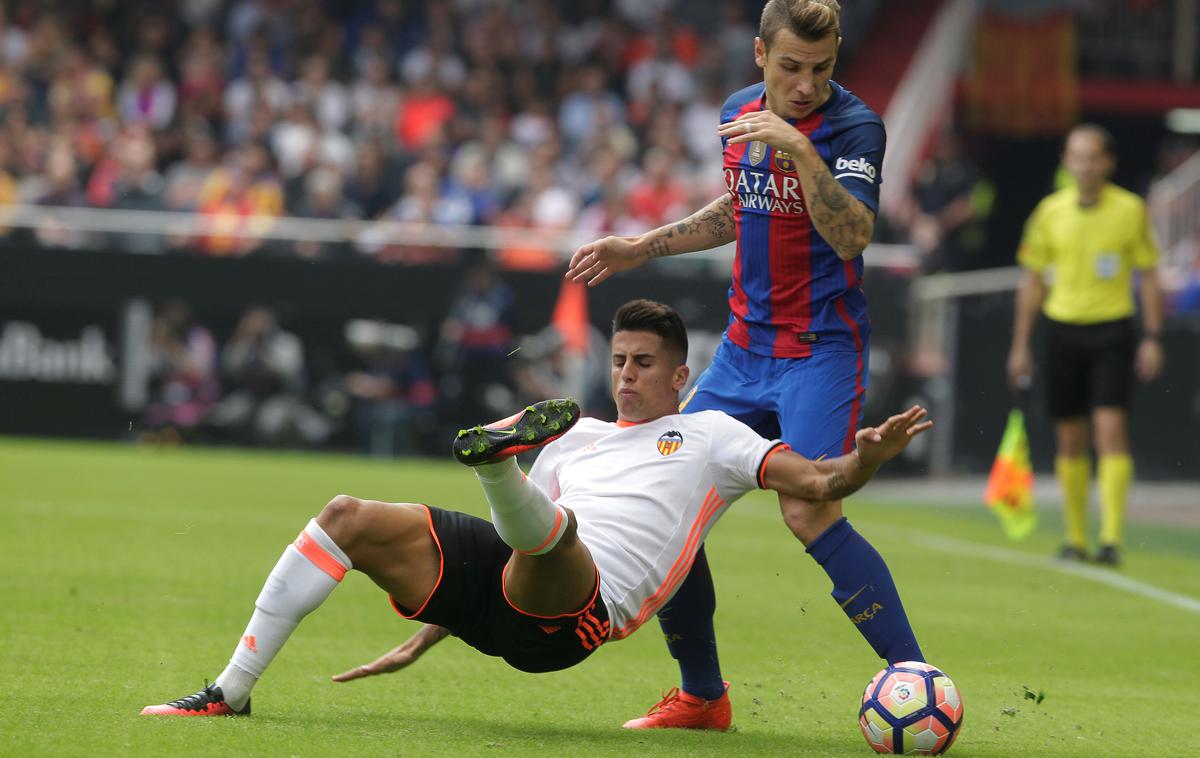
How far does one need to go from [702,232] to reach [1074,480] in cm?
557

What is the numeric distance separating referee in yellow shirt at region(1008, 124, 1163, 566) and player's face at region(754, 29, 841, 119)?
569 centimetres

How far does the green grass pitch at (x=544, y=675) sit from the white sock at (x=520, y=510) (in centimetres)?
55

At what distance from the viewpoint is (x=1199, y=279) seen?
17.1 metres

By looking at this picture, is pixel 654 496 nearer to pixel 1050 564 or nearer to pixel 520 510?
pixel 520 510

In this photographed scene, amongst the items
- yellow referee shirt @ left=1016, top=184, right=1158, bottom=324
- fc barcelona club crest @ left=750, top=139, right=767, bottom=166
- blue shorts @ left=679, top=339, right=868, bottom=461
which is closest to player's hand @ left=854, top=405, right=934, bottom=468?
blue shorts @ left=679, top=339, right=868, bottom=461

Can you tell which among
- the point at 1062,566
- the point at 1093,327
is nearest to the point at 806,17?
the point at 1062,566

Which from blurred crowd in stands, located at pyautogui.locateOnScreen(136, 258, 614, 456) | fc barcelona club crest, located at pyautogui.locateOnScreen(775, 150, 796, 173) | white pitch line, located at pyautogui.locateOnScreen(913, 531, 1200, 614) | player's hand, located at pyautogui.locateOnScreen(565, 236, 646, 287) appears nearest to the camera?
fc barcelona club crest, located at pyautogui.locateOnScreen(775, 150, 796, 173)

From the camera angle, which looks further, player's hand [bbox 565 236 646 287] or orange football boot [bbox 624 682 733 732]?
player's hand [bbox 565 236 646 287]

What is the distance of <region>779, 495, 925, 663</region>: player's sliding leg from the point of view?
5.17m

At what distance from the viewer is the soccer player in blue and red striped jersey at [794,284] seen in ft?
17.0

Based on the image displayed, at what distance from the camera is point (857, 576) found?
5.18 m

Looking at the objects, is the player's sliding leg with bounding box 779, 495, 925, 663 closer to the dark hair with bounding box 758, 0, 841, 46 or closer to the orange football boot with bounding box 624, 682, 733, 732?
the orange football boot with bounding box 624, 682, 733, 732

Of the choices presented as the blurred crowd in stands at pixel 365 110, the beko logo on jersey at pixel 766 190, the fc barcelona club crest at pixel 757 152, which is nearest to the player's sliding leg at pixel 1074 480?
the beko logo on jersey at pixel 766 190

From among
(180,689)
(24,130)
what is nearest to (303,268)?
(24,130)
